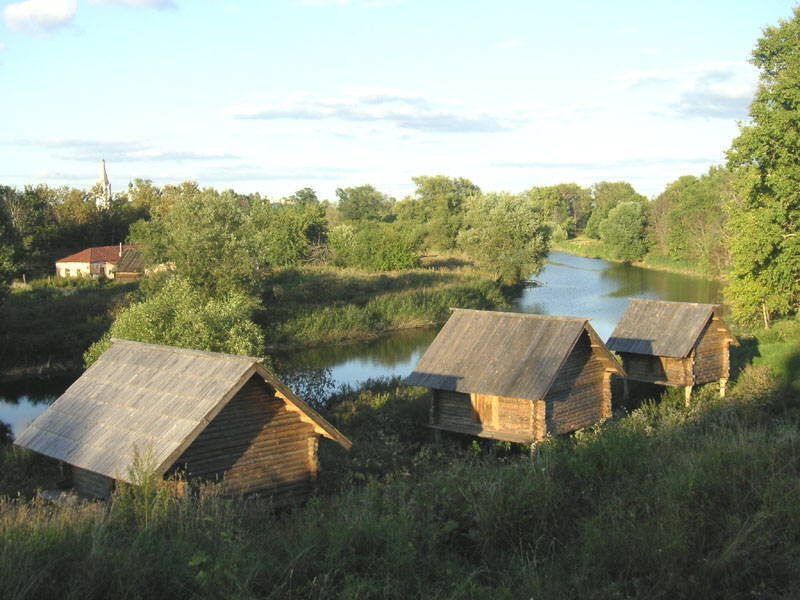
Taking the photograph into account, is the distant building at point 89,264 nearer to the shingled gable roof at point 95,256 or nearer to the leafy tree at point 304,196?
the shingled gable roof at point 95,256

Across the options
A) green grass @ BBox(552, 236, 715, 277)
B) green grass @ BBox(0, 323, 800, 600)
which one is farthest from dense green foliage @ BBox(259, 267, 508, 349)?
green grass @ BBox(0, 323, 800, 600)

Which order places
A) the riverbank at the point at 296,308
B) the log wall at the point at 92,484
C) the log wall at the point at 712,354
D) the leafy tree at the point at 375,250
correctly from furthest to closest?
the leafy tree at the point at 375,250, the riverbank at the point at 296,308, the log wall at the point at 712,354, the log wall at the point at 92,484

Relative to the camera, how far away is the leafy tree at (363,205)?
4622 inches

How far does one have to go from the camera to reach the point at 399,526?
6.84 meters

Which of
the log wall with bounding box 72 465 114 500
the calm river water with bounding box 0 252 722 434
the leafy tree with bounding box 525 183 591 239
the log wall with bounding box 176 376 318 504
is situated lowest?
the calm river water with bounding box 0 252 722 434

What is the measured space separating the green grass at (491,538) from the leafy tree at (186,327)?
16.3m

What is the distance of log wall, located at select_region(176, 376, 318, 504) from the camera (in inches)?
477

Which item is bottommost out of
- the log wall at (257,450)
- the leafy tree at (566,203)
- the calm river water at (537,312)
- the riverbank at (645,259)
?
the calm river water at (537,312)

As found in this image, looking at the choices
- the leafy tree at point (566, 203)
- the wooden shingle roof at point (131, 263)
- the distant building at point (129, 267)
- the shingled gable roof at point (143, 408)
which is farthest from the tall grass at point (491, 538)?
the leafy tree at point (566, 203)

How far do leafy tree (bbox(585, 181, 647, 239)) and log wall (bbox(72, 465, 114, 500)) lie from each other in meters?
90.1

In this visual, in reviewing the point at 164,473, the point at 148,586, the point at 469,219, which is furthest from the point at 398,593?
the point at 469,219

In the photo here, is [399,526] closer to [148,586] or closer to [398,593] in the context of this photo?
[398,593]

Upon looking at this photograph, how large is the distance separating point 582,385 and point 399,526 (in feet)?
47.2

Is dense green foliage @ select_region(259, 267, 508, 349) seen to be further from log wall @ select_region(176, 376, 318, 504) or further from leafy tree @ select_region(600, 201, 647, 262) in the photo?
leafy tree @ select_region(600, 201, 647, 262)
